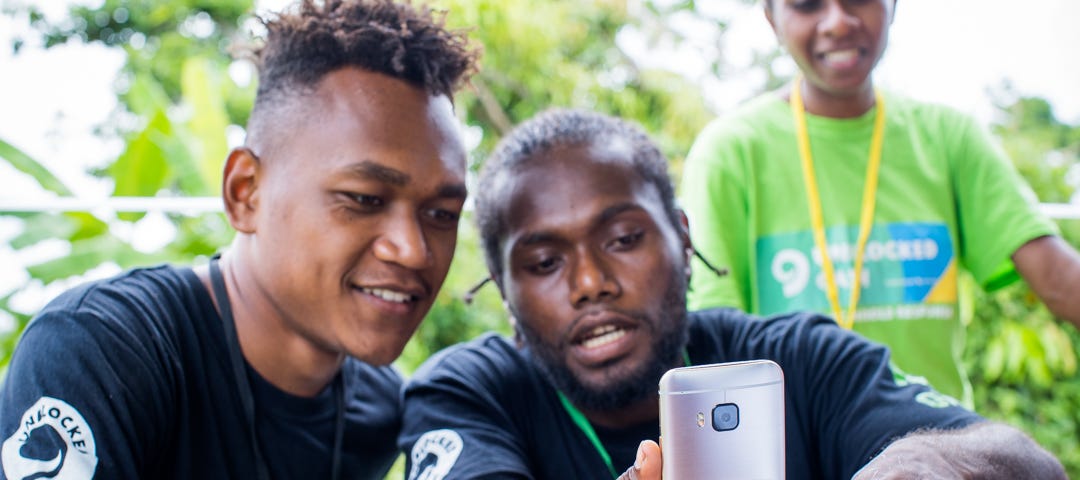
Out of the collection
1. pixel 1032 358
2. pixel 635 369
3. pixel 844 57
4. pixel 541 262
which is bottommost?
pixel 1032 358

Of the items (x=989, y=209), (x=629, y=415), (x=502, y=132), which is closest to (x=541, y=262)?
(x=629, y=415)

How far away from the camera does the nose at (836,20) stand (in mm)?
2260

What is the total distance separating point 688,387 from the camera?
1.03 metres

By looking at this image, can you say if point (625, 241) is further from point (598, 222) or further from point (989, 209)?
point (989, 209)

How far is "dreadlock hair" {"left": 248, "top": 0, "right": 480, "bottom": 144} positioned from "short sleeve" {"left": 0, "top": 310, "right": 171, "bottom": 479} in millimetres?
583

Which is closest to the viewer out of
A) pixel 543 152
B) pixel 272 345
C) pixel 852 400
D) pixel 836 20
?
pixel 852 400

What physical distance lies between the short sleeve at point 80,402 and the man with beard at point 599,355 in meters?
0.47

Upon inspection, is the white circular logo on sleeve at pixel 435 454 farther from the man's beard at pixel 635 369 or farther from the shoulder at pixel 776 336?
the shoulder at pixel 776 336

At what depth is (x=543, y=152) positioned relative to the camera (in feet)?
6.48

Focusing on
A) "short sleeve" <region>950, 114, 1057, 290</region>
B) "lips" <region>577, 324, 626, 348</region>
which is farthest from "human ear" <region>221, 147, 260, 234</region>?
"short sleeve" <region>950, 114, 1057, 290</region>

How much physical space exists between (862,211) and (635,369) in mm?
874

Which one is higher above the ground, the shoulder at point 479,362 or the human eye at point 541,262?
the human eye at point 541,262

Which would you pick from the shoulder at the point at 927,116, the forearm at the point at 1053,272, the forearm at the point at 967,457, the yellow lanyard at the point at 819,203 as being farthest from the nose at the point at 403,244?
the forearm at the point at 1053,272

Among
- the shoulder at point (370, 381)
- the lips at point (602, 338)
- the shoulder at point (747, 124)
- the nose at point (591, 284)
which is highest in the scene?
the shoulder at point (747, 124)
